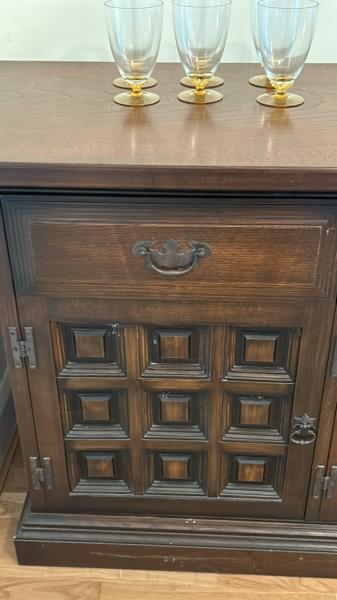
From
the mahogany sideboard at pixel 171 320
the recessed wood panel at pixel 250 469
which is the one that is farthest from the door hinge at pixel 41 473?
the recessed wood panel at pixel 250 469

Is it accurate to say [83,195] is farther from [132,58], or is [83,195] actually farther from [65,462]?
[65,462]

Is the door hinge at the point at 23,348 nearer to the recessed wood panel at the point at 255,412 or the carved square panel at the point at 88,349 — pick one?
the carved square panel at the point at 88,349

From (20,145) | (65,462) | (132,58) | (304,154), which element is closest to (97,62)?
(132,58)

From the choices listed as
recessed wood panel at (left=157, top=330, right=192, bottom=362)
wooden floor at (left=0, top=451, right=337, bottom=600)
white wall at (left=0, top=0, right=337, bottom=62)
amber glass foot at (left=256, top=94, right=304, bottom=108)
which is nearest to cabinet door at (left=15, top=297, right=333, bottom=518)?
recessed wood panel at (left=157, top=330, right=192, bottom=362)

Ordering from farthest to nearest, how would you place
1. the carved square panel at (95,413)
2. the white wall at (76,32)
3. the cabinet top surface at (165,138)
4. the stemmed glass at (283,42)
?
the white wall at (76,32), the carved square panel at (95,413), the stemmed glass at (283,42), the cabinet top surface at (165,138)

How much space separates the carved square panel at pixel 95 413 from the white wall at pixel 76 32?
63 centimetres

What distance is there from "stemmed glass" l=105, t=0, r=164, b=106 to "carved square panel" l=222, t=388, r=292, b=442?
484mm

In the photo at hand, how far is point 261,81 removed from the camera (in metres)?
1.08

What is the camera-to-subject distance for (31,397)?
105 cm

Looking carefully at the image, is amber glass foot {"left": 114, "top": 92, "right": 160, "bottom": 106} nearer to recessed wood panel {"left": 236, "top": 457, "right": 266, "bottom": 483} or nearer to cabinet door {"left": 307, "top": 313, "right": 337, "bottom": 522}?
cabinet door {"left": 307, "top": 313, "right": 337, "bottom": 522}

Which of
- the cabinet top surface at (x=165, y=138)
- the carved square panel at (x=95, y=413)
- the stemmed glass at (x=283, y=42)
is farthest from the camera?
the carved square panel at (x=95, y=413)

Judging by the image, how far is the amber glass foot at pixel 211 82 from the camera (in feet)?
3.52

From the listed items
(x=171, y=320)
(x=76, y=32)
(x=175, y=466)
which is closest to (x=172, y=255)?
(x=171, y=320)

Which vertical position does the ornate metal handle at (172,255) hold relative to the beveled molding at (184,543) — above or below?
above
